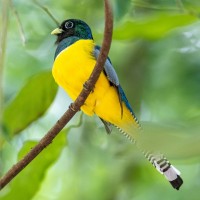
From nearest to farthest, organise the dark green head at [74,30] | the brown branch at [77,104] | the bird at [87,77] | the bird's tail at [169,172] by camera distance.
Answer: the brown branch at [77,104], the bird's tail at [169,172], the bird at [87,77], the dark green head at [74,30]

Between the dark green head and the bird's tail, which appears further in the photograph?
the dark green head

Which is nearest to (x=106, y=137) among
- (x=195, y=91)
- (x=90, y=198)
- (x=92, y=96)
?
(x=90, y=198)

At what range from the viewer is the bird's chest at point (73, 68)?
0.87m

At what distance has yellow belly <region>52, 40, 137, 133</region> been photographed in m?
0.88

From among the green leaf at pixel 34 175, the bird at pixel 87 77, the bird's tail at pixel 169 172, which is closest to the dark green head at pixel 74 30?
the bird at pixel 87 77

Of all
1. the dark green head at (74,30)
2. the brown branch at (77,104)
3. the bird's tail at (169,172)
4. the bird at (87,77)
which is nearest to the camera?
the brown branch at (77,104)

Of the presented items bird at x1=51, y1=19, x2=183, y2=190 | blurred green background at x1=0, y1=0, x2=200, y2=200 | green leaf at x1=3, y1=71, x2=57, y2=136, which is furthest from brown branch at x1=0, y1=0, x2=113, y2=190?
green leaf at x1=3, y1=71, x2=57, y2=136

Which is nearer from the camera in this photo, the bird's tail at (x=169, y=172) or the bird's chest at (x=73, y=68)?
the bird's tail at (x=169, y=172)

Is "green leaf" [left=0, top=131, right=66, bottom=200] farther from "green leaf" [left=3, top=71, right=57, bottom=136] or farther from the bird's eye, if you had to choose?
the bird's eye

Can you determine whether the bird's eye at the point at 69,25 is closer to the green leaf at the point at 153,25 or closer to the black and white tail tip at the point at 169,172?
the green leaf at the point at 153,25

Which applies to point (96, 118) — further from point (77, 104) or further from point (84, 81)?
point (77, 104)

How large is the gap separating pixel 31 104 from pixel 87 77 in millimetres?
147

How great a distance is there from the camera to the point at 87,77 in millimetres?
876

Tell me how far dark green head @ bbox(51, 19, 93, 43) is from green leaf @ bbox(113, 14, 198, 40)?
53 millimetres
